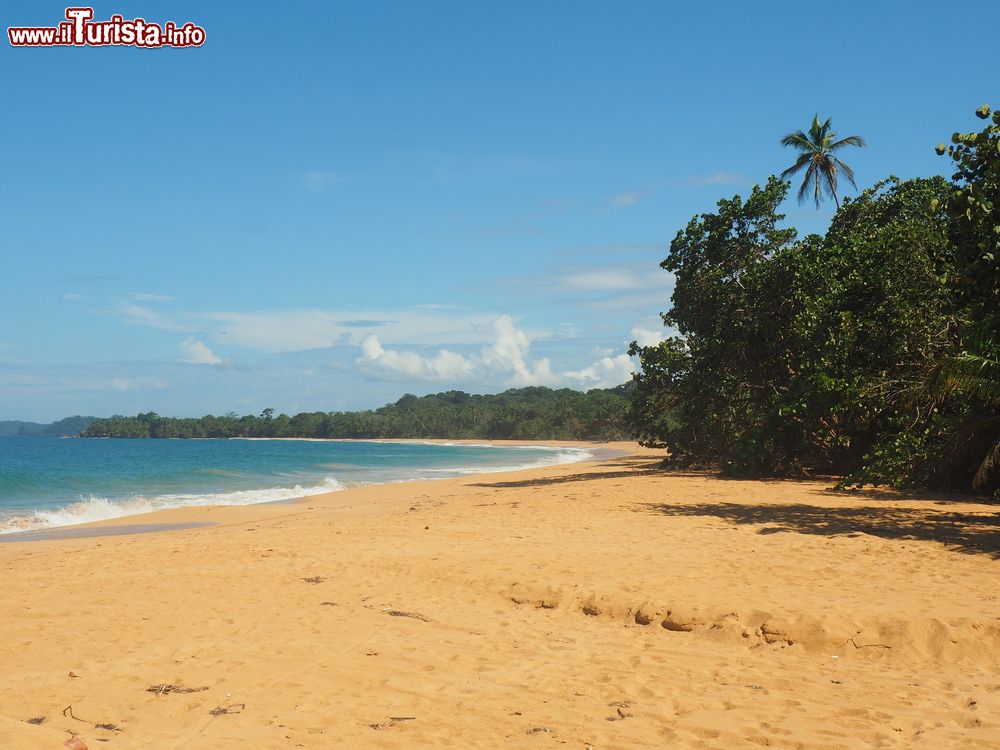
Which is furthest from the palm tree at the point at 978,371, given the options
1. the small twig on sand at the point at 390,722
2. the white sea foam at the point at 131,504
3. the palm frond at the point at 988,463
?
the white sea foam at the point at 131,504

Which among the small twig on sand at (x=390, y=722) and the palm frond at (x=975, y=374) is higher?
the palm frond at (x=975, y=374)

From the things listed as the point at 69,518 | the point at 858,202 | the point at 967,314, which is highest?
the point at 858,202

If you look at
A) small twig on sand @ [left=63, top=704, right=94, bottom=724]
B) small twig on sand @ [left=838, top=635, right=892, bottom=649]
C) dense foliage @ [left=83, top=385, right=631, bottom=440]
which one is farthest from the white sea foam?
dense foliage @ [left=83, top=385, right=631, bottom=440]

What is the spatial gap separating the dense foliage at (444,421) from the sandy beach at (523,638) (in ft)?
267

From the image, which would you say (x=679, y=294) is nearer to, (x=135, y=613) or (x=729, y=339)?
(x=729, y=339)

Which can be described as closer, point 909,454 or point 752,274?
Answer: point 909,454

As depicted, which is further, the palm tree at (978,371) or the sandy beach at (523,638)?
the palm tree at (978,371)

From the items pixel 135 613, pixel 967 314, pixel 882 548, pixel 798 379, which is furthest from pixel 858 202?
pixel 135 613

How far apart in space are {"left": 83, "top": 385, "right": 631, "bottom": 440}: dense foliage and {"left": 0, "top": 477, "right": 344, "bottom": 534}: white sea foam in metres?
65.6

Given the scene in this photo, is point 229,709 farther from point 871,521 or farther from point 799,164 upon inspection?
point 799,164

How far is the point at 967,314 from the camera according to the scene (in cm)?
1498

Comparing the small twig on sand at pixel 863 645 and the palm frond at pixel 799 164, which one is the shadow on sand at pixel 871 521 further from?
the palm frond at pixel 799 164

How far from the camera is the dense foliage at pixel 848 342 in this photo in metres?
11.8

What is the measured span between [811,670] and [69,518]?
19634 millimetres
